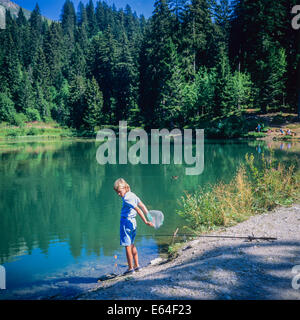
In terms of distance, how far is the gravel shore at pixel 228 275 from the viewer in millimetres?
4020

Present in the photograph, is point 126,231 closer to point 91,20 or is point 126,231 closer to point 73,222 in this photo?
point 73,222

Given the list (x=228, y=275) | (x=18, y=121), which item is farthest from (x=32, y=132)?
(x=228, y=275)

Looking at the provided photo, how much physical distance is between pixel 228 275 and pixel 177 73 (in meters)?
49.2

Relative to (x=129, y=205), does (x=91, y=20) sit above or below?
above

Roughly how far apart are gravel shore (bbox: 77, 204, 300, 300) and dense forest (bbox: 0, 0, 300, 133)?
122ft

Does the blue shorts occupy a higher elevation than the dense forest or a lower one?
lower

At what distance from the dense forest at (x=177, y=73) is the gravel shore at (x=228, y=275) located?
3723 cm

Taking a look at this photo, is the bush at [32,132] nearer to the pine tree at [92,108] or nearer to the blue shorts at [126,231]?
the pine tree at [92,108]

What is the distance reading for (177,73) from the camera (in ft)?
168

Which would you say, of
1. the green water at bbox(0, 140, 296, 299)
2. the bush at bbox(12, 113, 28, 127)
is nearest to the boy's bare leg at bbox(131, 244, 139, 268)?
the green water at bbox(0, 140, 296, 299)

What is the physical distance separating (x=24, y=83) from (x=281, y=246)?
8575 centimetres

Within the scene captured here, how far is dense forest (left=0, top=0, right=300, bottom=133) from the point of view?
43.0m

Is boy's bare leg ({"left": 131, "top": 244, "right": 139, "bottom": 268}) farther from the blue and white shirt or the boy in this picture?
the blue and white shirt

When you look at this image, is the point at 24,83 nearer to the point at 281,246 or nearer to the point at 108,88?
the point at 108,88
